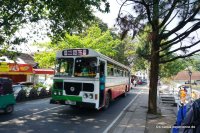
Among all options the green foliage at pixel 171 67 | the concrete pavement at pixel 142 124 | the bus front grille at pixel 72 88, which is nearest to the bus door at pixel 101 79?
the bus front grille at pixel 72 88

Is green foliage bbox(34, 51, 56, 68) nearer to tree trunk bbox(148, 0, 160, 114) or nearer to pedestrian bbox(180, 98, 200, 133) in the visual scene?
tree trunk bbox(148, 0, 160, 114)

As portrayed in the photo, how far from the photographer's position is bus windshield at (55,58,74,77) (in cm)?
1488

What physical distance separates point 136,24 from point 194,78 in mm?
79392

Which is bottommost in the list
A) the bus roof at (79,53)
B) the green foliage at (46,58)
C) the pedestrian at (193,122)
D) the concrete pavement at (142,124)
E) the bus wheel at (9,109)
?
the concrete pavement at (142,124)

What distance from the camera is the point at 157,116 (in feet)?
47.6

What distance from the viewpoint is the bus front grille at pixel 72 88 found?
47.0 feet

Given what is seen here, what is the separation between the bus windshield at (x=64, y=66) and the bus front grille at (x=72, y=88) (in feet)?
1.87

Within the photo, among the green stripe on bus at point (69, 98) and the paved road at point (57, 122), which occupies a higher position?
the green stripe on bus at point (69, 98)

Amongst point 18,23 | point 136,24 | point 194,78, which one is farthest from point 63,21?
point 194,78

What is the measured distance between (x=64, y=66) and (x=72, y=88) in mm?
1384

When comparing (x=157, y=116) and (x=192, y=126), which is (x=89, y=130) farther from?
(x=192, y=126)

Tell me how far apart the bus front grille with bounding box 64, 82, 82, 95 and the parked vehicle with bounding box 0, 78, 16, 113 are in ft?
9.69

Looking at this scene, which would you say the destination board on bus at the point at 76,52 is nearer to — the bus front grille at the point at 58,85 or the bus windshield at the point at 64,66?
the bus windshield at the point at 64,66

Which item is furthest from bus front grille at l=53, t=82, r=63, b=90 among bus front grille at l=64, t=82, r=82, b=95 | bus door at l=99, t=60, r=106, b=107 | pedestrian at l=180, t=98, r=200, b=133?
pedestrian at l=180, t=98, r=200, b=133
